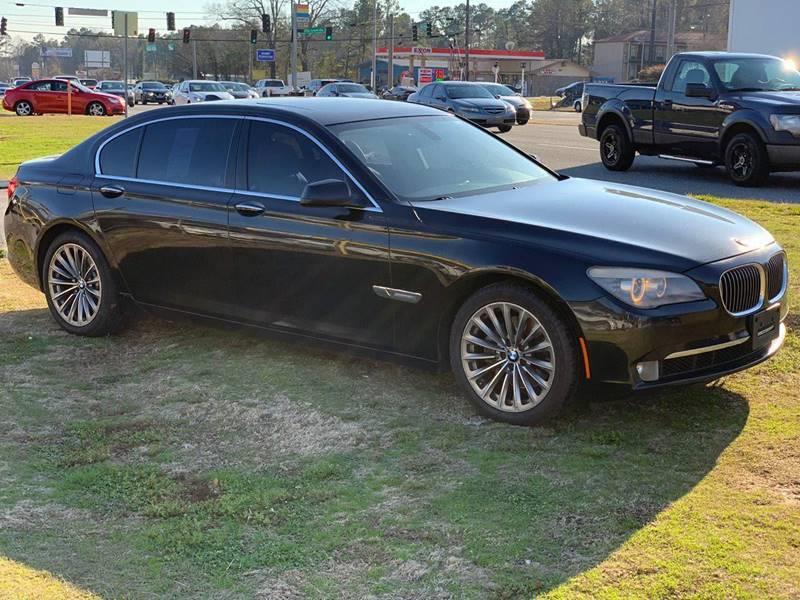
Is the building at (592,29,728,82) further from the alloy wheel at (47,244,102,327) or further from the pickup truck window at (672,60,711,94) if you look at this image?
the alloy wheel at (47,244,102,327)

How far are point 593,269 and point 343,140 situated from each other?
173 centimetres

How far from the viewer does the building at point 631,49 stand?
109 metres

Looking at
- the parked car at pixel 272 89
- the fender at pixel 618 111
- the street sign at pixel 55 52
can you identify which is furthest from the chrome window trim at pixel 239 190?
the street sign at pixel 55 52

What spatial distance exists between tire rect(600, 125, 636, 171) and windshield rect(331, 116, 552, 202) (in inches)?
406

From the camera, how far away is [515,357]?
4.82 metres

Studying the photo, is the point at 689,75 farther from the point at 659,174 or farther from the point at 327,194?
the point at 327,194

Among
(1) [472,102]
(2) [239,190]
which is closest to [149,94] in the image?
(1) [472,102]

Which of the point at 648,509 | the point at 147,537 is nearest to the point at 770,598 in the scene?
the point at 648,509

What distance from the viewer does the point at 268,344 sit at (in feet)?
21.1

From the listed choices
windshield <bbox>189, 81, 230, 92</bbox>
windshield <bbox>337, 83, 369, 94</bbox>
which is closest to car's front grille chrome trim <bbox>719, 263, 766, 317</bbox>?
windshield <bbox>337, 83, 369, 94</bbox>

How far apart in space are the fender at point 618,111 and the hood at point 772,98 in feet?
6.67

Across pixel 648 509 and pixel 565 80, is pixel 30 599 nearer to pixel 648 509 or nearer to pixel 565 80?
pixel 648 509

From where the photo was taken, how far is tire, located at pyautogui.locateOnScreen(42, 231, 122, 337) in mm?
6566

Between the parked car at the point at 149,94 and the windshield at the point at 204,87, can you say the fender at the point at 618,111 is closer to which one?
the windshield at the point at 204,87
